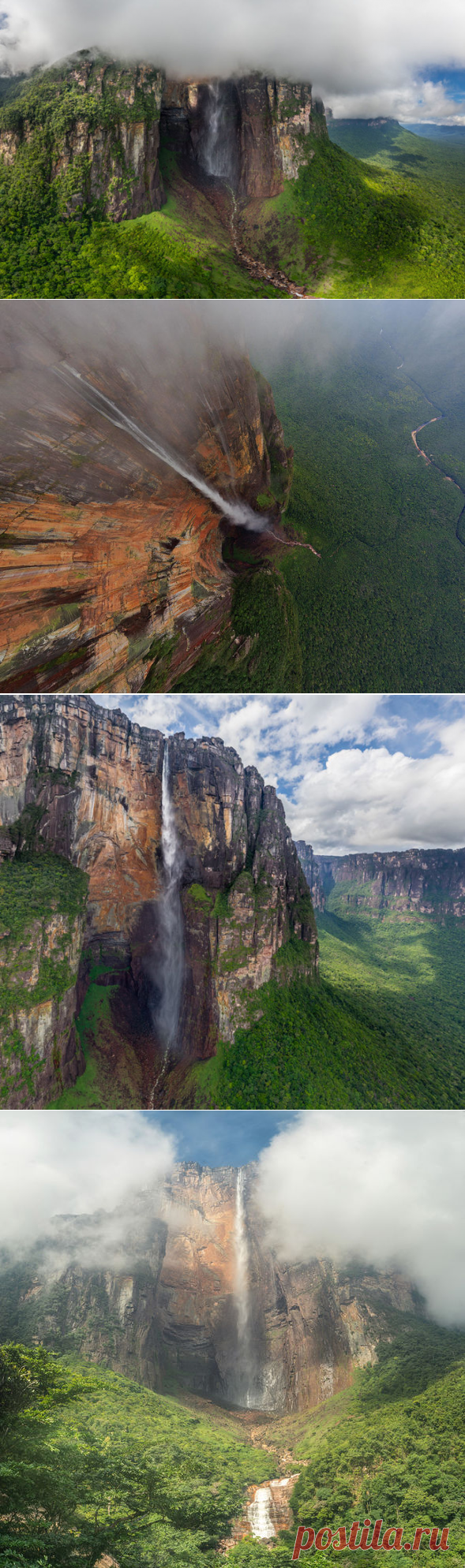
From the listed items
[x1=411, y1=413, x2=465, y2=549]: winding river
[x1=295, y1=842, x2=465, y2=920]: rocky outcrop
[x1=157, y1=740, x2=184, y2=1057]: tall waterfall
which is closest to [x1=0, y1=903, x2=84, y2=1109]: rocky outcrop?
[x1=157, y1=740, x2=184, y2=1057]: tall waterfall

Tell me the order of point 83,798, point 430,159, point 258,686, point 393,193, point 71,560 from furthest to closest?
point 430,159 < point 83,798 < point 393,193 < point 258,686 < point 71,560

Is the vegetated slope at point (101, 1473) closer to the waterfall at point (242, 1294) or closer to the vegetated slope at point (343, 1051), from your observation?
the waterfall at point (242, 1294)

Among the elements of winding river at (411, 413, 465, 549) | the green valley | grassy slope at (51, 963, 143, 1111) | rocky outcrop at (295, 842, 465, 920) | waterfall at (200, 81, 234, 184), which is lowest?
rocky outcrop at (295, 842, 465, 920)

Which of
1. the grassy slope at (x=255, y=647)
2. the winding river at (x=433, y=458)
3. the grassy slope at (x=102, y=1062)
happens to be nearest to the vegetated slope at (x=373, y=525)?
the winding river at (x=433, y=458)

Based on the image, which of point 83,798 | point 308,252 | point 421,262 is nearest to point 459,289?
point 421,262

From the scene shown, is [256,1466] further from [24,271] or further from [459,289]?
[459,289]

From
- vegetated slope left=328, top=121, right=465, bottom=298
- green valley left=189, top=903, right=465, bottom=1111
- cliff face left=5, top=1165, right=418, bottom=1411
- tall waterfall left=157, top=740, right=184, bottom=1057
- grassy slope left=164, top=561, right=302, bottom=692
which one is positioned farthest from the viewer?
tall waterfall left=157, top=740, right=184, bottom=1057

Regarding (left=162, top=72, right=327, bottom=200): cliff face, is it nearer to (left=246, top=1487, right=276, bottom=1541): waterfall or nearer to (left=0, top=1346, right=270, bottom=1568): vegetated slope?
(left=0, top=1346, right=270, bottom=1568): vegetated slope


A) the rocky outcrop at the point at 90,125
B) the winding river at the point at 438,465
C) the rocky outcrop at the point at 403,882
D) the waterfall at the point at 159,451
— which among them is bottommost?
the rocky outcrop at the point at 403,882
